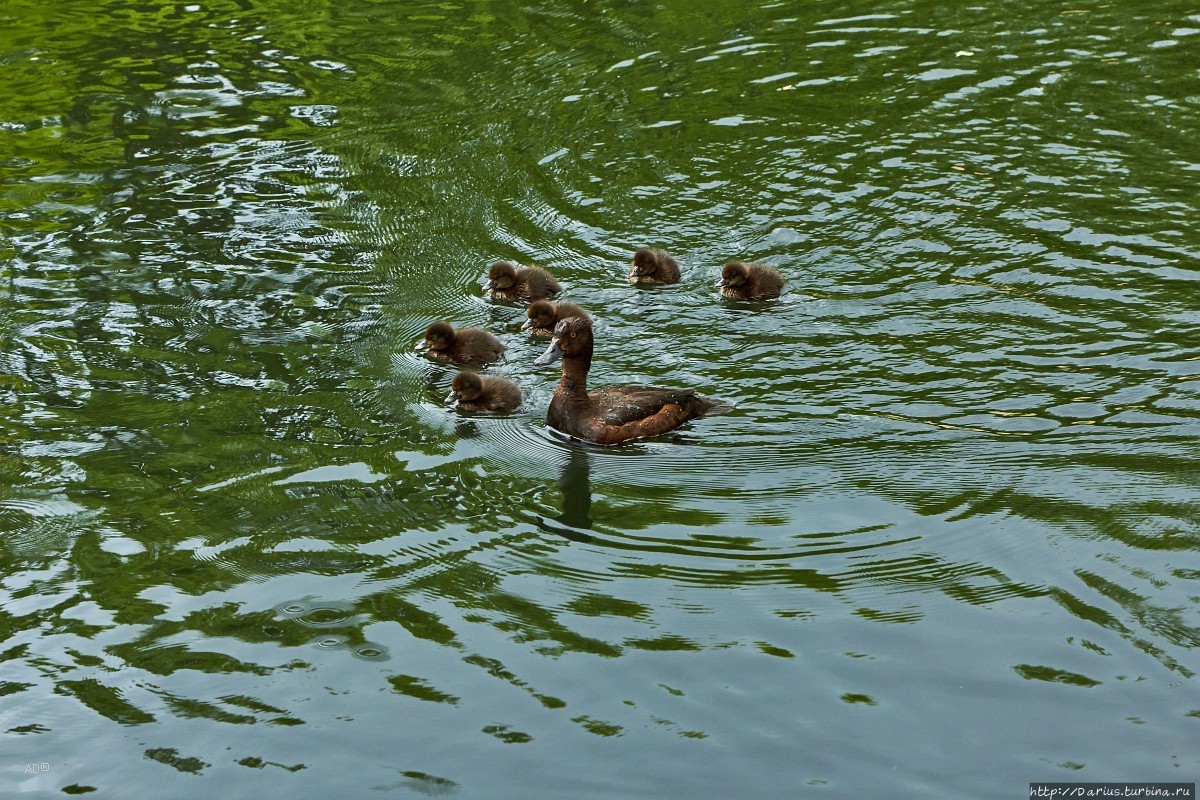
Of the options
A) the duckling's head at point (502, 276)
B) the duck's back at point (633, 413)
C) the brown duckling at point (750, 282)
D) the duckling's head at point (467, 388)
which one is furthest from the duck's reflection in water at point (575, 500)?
the duckling's head at point (502, 276)

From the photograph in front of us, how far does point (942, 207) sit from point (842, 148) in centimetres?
136

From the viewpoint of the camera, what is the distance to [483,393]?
773 cm

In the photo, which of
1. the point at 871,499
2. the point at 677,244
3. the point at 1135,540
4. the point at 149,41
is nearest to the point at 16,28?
the point at 149,41

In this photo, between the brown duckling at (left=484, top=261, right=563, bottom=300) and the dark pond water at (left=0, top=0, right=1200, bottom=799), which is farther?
the brown duckling at (left=484, top=261, right=563, bottom=300)

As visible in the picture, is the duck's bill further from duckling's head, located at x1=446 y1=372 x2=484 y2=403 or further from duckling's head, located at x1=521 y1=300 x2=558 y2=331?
duckling's head, located at x1=521 y1=300 x2=558 y2=331

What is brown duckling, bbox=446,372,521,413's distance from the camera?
7.66 metres

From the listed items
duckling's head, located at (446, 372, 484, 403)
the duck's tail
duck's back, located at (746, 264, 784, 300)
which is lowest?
the duck's tail

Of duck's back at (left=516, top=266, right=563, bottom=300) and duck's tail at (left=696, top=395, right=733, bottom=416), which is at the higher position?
duck's back at (left=516, top=266, right=563, bottom=300)

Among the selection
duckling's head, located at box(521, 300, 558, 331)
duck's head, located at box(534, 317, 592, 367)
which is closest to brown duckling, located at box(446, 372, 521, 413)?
duck's head, located at box(534, 317, 592, 367)

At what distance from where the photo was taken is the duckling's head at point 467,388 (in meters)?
7.64

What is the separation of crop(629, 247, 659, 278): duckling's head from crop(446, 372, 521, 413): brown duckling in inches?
57.7

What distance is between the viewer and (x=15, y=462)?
7.05m

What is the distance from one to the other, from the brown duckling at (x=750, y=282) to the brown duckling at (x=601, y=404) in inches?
53.8

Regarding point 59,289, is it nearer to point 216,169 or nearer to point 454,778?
point 216,169
